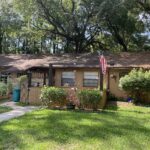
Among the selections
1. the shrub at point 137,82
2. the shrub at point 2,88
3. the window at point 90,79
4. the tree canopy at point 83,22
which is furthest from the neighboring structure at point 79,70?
the tree canopy at point 83,22

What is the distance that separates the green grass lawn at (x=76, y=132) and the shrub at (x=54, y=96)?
2825 millimetres

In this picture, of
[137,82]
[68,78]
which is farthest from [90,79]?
[137,82]

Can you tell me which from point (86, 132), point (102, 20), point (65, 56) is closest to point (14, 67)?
A: point (65, 56)

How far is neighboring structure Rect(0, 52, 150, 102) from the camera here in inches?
806

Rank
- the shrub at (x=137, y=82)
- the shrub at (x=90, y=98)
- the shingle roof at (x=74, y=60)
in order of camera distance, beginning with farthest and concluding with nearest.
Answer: the shingle roof at (x=74, y=60) < the shrub at (x=137, y=82) < the shrub at (x=90, y=98)

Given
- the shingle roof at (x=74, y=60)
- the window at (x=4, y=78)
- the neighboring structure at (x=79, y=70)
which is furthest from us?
the window at (x=4, y=78)

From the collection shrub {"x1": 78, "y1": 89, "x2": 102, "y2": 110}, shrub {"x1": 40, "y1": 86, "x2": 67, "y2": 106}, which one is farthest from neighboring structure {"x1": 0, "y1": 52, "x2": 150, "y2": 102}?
shrub {"x1": 78, "y1": 89, "x2": 102, "y2": 110}

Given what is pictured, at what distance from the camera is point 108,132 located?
943 cm

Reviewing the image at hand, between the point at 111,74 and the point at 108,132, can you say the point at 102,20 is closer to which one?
the point at 111,74

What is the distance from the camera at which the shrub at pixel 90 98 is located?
14742mm

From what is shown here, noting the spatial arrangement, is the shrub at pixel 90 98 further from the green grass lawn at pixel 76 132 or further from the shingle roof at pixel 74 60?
the shingle roof at pixel 74 60

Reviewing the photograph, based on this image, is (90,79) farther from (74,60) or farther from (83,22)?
(83,22)

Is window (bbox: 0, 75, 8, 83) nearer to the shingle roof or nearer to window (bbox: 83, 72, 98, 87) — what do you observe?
the shingle roof

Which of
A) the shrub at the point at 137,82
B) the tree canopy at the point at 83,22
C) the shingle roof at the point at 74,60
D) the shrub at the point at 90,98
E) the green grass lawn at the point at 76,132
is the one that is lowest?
the green grass lawn at the point at 76,132
